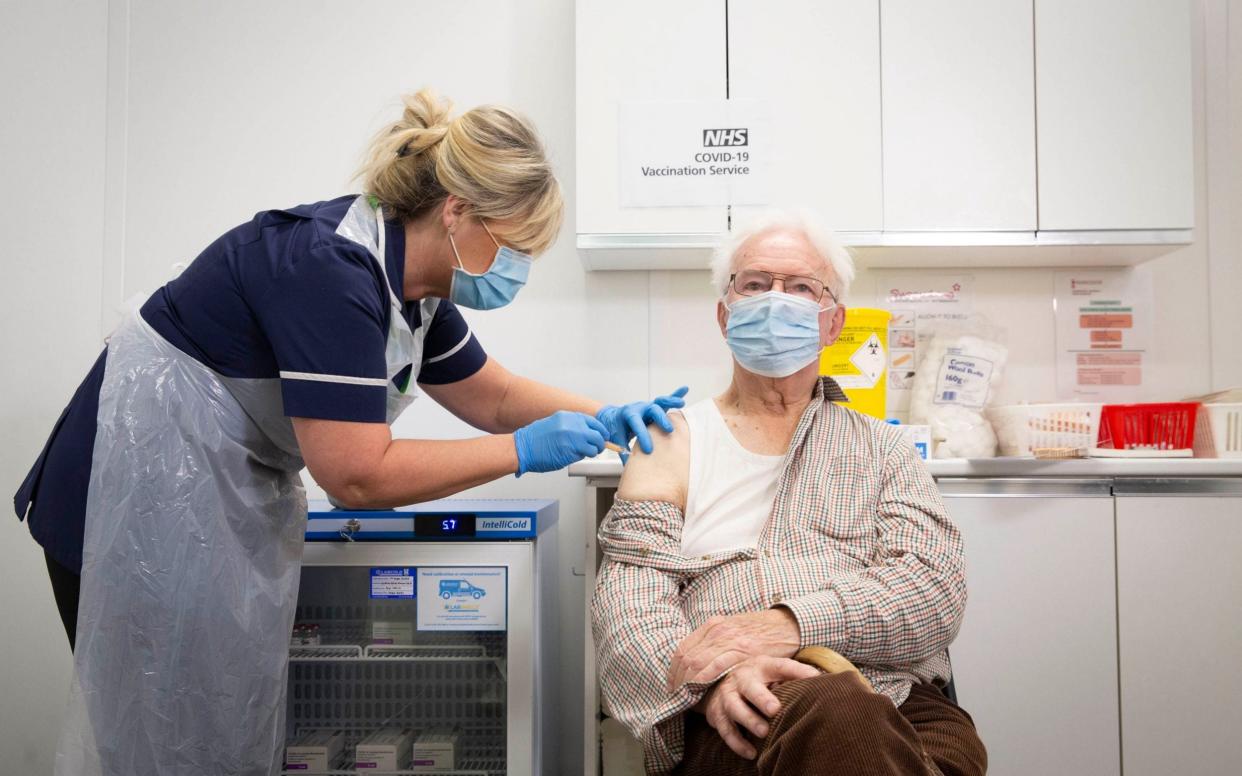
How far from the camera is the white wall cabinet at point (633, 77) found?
85.8 inches

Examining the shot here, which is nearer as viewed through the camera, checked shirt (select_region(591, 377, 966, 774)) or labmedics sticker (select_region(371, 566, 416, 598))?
checked shirt (select_region(591, 377, 966, 774))

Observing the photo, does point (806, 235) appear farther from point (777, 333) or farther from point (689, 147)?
point (689, 147)

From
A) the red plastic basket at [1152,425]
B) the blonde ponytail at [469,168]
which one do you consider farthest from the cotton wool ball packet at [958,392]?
the blonde ponytail at [469,168]

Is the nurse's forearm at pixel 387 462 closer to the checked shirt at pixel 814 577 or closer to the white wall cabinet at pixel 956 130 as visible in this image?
the checked shirt at pixel 814 577

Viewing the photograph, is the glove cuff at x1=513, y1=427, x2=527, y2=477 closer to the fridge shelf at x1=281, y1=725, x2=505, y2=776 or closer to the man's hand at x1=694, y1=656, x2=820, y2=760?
the man's hand at x1=694, y1=656, x2=820, y2=760

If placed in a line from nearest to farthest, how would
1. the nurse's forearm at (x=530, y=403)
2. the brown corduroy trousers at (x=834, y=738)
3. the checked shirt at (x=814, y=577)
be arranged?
the brown corduroy trousers at (x=834, y=738) → the checked shirt at (x=814, y=577) → the nurse's forearm at (x=530, y=403)

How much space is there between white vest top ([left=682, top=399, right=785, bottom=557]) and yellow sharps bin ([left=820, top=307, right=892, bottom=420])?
688 millimetres

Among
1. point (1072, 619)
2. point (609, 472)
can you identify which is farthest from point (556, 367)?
point (1072, 619)

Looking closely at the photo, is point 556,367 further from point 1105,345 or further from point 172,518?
point 1105,345

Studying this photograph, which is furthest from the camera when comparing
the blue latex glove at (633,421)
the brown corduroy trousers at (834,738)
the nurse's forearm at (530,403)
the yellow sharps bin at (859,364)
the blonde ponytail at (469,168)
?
the yellow sharps bin at (859,364)

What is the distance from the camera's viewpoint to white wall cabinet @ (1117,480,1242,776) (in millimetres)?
1799

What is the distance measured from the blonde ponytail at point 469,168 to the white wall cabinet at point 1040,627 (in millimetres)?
1112

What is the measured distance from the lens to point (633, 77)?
2182 millimetres

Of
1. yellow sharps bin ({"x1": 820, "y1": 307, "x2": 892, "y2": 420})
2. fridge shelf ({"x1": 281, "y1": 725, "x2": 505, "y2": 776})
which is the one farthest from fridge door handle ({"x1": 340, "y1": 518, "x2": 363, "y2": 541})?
yellow sharps bin ({"x1": 820, "y1": 307, "x2": 892, "y2": 420})
